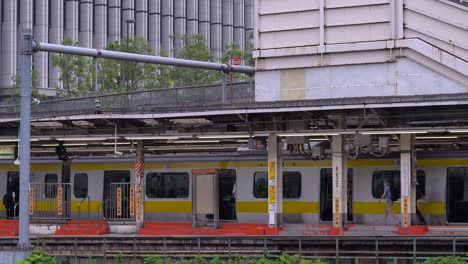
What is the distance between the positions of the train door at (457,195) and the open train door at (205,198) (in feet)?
27.7

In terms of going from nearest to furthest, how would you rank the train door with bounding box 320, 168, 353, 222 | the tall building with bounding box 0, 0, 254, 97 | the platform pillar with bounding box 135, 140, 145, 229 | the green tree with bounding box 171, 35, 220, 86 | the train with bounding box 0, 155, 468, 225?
the train with bounding box 0, 155, 468, 225 → the platform pillar with bounding box 135, 140, 145, 229 → the train door with bounding box 320, 168, 353, 222 → the green tree with bounding box 171, 35, 220, 86 → the tall building with bounding box 0, 0, 254, 97

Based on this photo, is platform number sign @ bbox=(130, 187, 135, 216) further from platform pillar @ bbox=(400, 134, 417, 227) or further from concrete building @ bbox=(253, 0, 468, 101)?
platform pillar @ bbox=(400, 134, 417, 227)

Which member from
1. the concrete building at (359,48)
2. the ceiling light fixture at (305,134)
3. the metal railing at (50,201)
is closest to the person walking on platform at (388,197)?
the concrete building at (359,48)

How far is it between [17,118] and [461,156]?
609 inches

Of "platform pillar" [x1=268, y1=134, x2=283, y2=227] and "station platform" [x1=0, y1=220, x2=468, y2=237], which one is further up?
"platform pillar" [x1=268, y1=134, x2=283, y2=227]

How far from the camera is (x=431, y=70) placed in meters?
33.3

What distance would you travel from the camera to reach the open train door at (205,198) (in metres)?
36.0

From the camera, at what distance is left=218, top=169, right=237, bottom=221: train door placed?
123 ft

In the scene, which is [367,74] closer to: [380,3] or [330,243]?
[380,3]

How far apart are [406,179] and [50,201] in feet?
50.6

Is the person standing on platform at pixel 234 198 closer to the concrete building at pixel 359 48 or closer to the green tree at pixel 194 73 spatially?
the concrete building at pixel 359 48

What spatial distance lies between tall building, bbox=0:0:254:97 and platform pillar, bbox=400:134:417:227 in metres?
44.2

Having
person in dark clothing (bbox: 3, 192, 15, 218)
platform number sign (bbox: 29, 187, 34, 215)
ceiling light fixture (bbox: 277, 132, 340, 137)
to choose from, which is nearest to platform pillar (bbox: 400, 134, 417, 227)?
ceiling light fixture (bbox: 277, 132, 340, 137)

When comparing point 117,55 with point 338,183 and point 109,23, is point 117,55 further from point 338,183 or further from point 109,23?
point 109,23
